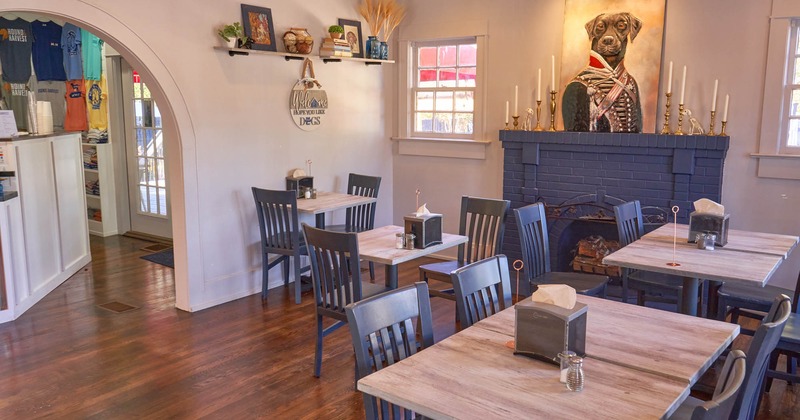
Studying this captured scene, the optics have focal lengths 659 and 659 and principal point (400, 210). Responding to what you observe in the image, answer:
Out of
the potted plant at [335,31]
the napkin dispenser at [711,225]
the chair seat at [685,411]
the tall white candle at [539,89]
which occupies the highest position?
the potted plant at [335,31]

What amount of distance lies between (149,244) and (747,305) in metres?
5.98

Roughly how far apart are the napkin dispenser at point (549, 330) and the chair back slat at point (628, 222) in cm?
230

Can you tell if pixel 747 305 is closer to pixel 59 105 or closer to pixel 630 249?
pixel 630 249

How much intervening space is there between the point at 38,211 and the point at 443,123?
3.70 metres

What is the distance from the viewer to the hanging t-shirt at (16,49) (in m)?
6.62

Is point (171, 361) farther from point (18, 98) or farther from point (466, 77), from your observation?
point (18, 98)

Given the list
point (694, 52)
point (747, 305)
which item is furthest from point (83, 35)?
point (747, 305)

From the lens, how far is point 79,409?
11.4 ft

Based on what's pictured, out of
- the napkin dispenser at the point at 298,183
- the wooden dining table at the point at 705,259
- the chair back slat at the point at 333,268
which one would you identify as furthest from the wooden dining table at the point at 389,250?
the napkin dispenser at the point at 298,183

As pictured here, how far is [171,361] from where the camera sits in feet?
13.4

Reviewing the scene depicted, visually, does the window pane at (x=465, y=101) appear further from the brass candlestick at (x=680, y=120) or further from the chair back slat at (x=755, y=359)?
the chair back slat at (x=755, y=359)

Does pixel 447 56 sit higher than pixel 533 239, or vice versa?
pixel 447 56

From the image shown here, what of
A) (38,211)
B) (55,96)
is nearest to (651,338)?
(38,211)

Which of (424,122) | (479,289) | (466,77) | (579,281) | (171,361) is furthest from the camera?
(424,122)
